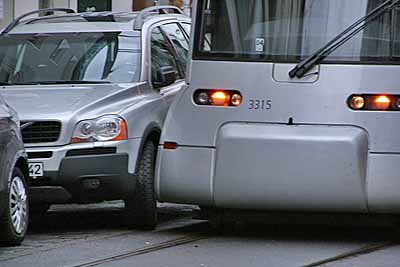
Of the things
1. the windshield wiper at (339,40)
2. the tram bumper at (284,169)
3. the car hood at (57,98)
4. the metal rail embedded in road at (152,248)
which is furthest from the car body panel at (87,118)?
the windshield wiper at (339,40)

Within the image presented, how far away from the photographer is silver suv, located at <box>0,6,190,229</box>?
9.75m

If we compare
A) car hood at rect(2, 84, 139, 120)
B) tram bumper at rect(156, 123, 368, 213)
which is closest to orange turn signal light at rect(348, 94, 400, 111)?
tram bumper at rect(156, 123, 368, 213)

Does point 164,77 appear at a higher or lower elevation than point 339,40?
lower

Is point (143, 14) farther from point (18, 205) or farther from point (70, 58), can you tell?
point (18, 205)

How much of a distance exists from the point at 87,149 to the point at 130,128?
1.61 feet

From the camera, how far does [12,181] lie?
9031 millimetres

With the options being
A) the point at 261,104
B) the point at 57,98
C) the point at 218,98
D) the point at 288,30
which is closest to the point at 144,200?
the point at 57,98

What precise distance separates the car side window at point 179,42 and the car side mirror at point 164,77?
57 centimetres

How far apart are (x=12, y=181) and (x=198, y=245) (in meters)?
1.64

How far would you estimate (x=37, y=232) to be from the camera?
10.4 m

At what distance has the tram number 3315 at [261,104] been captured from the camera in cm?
924

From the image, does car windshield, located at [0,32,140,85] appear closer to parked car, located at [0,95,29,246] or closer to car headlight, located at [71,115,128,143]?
car headlight, located at [71,115,128,143]

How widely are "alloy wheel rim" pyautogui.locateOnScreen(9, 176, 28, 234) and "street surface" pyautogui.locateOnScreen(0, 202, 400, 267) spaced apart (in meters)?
0.19

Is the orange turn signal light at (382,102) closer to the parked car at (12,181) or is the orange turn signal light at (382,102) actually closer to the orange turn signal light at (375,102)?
the orange turn signal light at (375,102)
